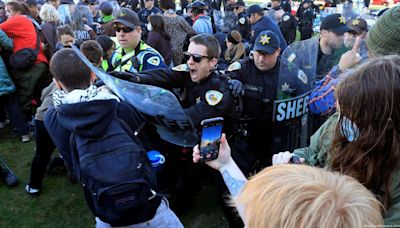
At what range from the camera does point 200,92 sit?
291 cm

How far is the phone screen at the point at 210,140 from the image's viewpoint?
1727 millimetres

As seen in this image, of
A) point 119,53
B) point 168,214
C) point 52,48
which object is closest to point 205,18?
point 52,48

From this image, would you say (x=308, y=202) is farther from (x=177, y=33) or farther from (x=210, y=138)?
(x=177, y=33)

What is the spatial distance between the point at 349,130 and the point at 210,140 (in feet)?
2.14

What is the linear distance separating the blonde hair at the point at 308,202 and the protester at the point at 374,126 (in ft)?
1.16

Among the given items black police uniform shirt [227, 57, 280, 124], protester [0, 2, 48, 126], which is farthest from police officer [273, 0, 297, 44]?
black police uniform shirt [227, 57, 280, 124]

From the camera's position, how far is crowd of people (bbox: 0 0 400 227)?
108cm

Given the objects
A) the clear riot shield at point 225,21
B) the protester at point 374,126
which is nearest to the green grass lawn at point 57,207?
the protester at point 374,126

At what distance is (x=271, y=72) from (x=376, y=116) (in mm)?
1870

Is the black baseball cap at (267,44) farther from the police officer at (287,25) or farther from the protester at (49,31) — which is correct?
the police officer at (287,25)

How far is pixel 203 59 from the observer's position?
9.53 ft

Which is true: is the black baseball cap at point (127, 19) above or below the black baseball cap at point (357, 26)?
above

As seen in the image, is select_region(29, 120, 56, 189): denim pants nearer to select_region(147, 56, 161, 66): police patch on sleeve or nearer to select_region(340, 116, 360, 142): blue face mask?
select_region(147, 56, 161, 66): police patch on sleeve

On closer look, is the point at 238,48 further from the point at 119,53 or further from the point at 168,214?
the point at 168,214
